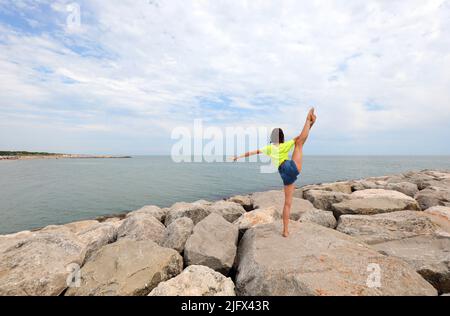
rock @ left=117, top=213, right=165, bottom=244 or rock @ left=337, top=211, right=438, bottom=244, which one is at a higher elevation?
rock @ left=337, top=211, right=438, bottom=244

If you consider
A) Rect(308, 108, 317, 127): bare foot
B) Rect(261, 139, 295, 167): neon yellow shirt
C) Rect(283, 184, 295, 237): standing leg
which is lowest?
Rect(283, 184, 295, 237): standing leg

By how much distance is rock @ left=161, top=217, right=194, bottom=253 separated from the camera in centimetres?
704

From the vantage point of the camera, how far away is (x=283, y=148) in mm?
5676

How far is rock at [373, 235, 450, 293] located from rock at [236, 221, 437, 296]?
877 mm

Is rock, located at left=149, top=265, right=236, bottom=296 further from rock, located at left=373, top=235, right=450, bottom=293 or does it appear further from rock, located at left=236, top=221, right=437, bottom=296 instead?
rock, located at left=373, top=235, right=450, bottom=293

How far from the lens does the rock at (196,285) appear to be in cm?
455

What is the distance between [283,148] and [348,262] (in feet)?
8.49

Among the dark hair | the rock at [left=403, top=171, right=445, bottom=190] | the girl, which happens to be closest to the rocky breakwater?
the girl

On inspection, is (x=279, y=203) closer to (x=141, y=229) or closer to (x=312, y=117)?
(x=141, y=229)

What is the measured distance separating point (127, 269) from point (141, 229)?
2621 mm

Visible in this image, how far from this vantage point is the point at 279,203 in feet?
42.4

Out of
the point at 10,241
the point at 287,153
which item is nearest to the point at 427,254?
the point at 287,153
